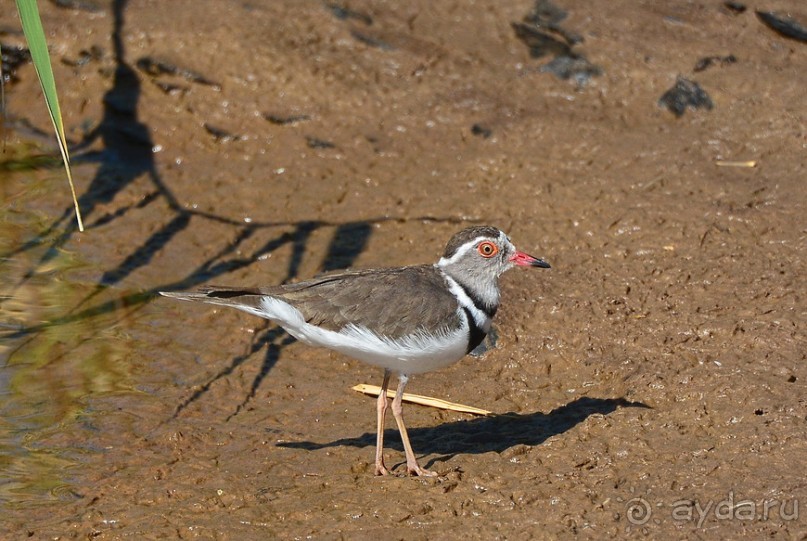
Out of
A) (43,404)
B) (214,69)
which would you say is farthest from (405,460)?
(214,69)

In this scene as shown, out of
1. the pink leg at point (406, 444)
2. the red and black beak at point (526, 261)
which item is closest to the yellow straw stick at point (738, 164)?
the red and black beak at point (526, 261)

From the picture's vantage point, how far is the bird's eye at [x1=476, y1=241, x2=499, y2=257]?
22.2 feet

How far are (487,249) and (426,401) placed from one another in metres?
1.16

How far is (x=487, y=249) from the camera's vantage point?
6789mm

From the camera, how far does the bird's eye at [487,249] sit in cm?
678

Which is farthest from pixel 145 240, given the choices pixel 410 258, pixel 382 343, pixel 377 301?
pixel 382 343

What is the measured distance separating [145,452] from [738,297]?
4.15 meters

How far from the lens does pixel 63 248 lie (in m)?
8.74

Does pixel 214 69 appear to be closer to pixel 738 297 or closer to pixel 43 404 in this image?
pixel 43 404

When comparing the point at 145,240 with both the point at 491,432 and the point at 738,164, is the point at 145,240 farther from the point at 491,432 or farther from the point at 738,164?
the point at 738,164

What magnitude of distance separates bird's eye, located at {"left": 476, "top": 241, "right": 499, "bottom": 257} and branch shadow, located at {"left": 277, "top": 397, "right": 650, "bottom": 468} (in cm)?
106

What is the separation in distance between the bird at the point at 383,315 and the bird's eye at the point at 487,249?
253 mm

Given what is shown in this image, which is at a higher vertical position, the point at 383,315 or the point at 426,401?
the point at 383,315

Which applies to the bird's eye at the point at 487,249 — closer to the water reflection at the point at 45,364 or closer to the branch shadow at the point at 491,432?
the branch shadow at the point at 491,432
